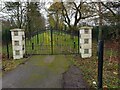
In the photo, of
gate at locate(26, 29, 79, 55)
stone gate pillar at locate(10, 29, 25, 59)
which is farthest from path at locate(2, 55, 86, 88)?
gate at locate(26, 29, 79, 55)

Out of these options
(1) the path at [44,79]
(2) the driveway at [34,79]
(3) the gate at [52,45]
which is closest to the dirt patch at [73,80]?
(1) the path at [44,79]

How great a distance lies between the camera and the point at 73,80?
556 cm

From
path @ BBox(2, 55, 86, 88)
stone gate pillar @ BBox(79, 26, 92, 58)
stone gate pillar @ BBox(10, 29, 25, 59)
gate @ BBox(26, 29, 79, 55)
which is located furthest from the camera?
gate @ BBox(26, 29, 79, 55)

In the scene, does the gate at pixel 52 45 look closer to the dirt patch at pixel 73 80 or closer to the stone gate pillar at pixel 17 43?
the stone gate pillar at pixel 17 43

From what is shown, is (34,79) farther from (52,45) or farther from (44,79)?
(52,45)

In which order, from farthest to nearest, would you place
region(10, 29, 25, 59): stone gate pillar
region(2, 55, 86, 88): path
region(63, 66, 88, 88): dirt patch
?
1. region(10, 29, 25, 59): stone gate pillar
2. region(2, 55, 86, 88): path
3. region(63, 66, 88, 88): dirt patch

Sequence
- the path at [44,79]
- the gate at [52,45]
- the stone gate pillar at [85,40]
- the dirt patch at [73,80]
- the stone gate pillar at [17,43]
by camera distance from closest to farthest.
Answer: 1. the dirt patch at [73,80]
2. the path at [44,79]
3. the stone gate pillar at [85,40]
4. the stone gate pillar at [17,43]
5. the gate at [52,45]

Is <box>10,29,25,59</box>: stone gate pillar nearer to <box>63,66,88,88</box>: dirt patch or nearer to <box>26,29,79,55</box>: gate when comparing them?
<box>26,29,79,55</box>: gate

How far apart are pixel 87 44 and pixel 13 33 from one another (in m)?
3.89

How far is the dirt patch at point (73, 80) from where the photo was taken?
505 cm

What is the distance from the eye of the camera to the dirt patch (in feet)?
16.6

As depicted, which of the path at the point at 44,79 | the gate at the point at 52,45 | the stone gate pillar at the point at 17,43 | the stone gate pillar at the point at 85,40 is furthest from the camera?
the gate at the point at 52,45

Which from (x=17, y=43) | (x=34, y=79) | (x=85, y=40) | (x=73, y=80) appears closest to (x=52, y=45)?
(x=17, y=43)

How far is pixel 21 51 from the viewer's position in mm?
9906
